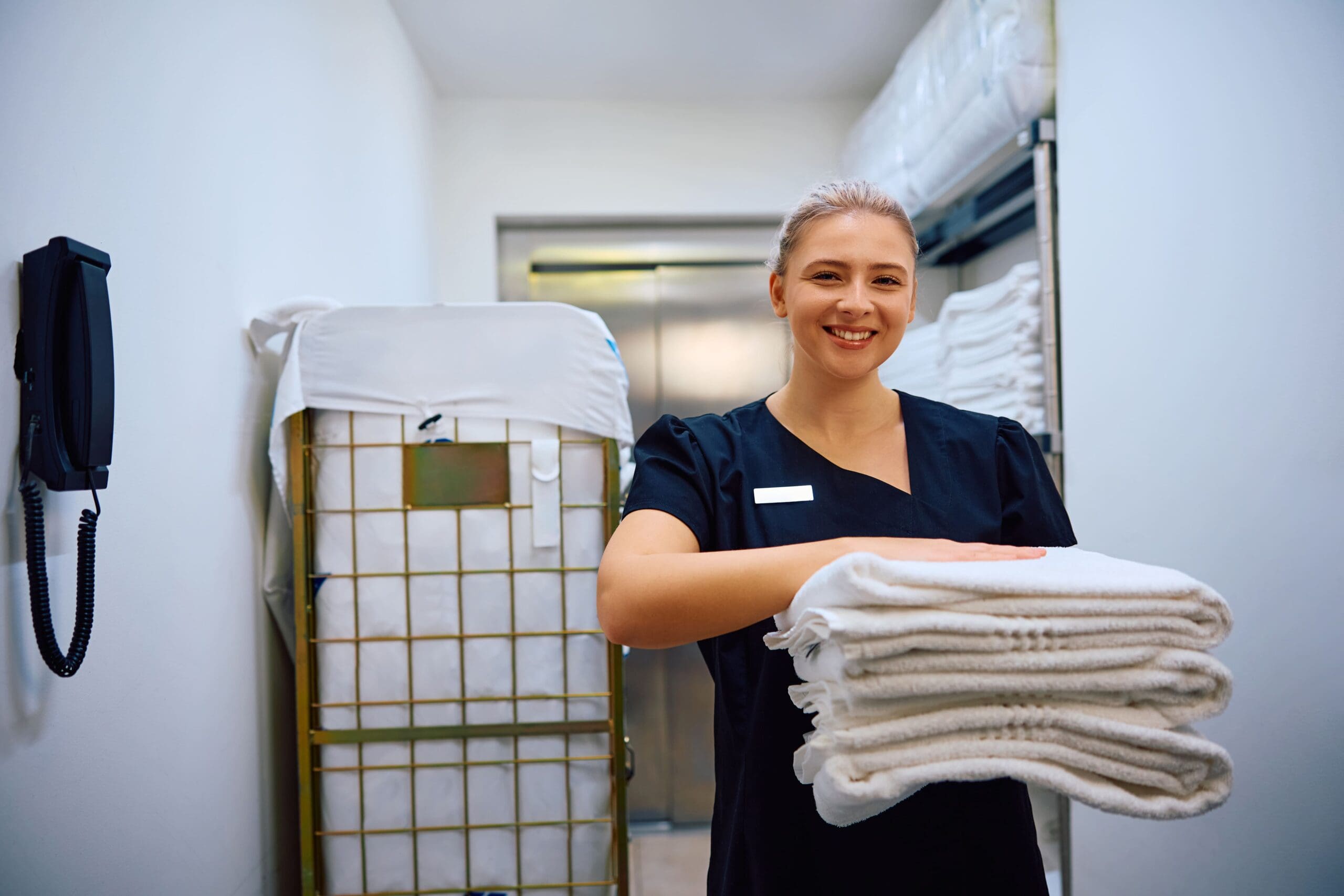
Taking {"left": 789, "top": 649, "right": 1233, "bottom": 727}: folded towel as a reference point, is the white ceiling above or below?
above

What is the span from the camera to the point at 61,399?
2.65ft

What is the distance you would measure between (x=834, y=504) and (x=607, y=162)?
218 cm

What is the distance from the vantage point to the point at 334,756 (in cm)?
138

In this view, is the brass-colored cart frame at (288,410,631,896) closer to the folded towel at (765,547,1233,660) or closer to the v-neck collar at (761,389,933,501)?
the v-neck collar at (761,389,933,501)

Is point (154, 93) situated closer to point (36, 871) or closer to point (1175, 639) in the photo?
point (36, 871)

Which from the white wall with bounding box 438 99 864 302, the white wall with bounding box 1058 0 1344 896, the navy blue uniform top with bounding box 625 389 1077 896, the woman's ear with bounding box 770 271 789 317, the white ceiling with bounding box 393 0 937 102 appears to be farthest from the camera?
the white wall with bounding box 438 99 864 302

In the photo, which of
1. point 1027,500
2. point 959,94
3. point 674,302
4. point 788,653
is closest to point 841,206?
point 1027,500

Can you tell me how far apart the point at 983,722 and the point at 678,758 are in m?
2.35

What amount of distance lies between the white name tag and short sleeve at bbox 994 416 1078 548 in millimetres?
218

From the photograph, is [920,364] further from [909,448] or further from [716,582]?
[716,582]

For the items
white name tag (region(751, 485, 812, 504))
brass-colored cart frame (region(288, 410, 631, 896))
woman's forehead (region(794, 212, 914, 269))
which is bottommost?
brass-colored cart frame (region(288, 410, 631, 896))

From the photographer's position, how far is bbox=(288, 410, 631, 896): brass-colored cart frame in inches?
53.1

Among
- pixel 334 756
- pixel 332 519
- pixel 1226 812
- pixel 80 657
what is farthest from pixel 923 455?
pixel 334 756

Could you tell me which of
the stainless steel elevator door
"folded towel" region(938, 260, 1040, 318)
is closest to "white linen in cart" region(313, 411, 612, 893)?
"folded towel" region(938, 260, 1040, 318)
